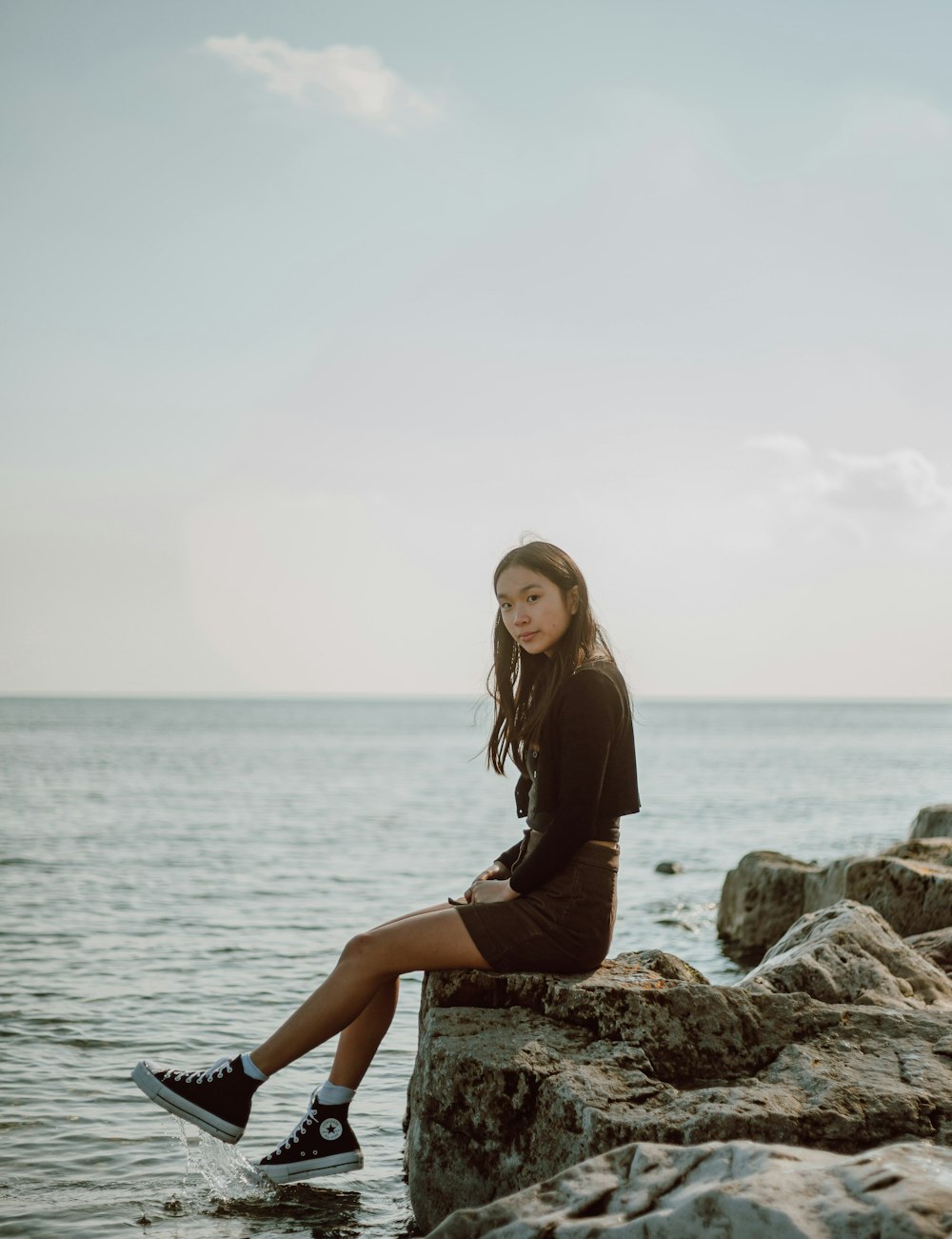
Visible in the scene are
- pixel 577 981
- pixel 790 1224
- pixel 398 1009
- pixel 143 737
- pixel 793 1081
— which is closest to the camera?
pixel 790 1224

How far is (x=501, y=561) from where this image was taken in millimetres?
5676

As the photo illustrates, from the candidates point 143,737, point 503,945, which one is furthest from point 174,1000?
point 143,737

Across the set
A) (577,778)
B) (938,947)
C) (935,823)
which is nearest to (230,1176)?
(577,778)

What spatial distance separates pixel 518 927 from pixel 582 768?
2.39 feet

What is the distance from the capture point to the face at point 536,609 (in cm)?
557

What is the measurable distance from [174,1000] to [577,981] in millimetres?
5636

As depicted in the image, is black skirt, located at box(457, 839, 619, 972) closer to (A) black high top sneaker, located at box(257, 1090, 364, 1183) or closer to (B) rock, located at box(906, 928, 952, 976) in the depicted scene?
(A) black high top sneaker, located at box(257, 1090, 364, 1183)

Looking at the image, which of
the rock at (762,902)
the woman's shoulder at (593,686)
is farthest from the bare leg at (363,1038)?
the rock at (762,902)

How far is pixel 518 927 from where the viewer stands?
17.0ft

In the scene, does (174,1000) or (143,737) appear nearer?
(174,1000)

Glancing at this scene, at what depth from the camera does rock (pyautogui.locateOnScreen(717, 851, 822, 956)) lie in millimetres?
12768

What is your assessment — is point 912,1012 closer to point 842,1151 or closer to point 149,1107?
point 842,1151

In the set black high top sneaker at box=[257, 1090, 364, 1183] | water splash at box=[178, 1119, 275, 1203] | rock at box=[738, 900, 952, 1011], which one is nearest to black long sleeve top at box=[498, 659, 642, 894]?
rock at box=[738, 900, 952, 1011]

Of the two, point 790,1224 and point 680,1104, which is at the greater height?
point 790,1224
